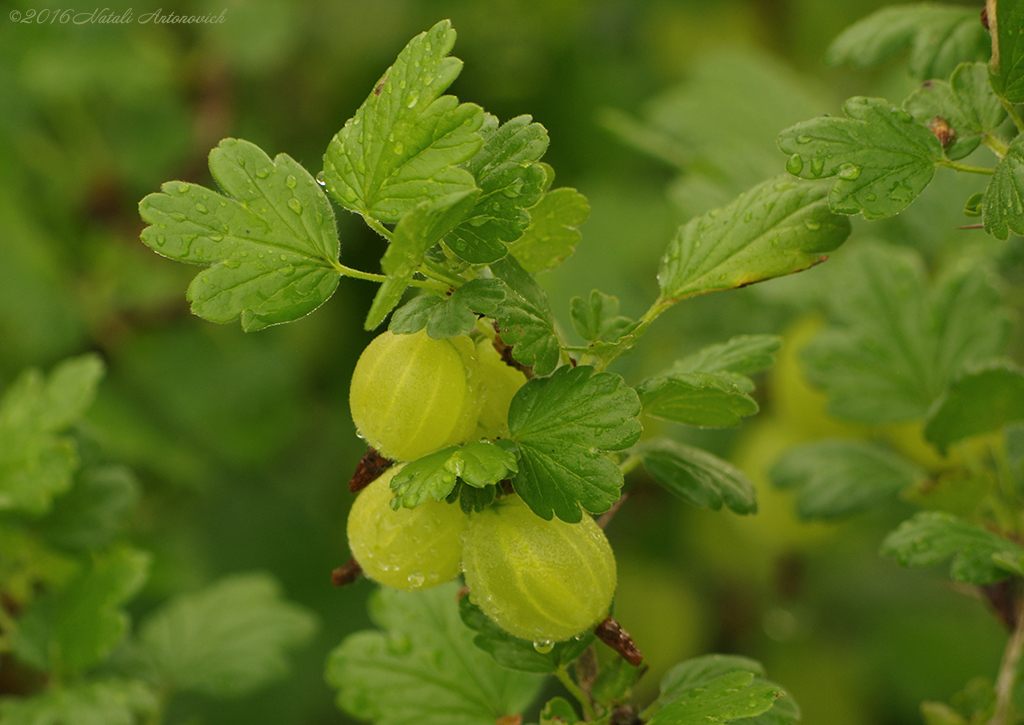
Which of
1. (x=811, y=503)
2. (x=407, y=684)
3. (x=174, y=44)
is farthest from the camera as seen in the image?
(x=174, y=44)

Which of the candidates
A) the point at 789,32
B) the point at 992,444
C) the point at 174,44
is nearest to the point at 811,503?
the point at 992,444

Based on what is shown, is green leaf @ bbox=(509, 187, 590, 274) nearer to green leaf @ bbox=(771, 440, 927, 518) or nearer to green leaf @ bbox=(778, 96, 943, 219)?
green leaf @ bbox=(778, 96, 943, 219)

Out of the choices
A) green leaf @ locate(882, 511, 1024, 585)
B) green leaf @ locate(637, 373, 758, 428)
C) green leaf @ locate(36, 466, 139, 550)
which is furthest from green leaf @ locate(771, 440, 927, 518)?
green leaf @ locate(36, 466, 139, 550)

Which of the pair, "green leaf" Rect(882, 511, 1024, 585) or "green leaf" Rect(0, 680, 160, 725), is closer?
"green leaf" Rect(882, 511, 1024, 585)

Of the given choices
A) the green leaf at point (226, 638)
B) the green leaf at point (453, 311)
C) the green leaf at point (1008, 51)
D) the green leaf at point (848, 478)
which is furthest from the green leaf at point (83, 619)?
the green leaf at point (1008, 51)

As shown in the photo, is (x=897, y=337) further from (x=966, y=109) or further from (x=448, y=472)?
(x=448, y=472)

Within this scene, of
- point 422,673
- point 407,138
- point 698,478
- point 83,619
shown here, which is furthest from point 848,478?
point 83,619

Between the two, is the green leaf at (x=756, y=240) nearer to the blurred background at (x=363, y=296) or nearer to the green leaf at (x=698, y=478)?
the green leaf at (x=698, y=478)

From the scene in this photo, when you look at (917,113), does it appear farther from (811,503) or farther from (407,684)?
(407,684)
